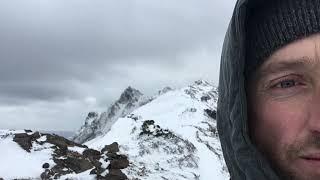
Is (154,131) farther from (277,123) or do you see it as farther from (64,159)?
(277,123)

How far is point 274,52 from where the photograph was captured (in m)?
1.87

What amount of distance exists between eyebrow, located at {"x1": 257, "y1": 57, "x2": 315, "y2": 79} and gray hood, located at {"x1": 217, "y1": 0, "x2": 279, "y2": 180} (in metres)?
0.12

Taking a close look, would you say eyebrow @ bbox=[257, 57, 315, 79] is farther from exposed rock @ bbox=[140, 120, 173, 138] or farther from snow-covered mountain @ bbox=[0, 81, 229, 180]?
→ exposed rock @ bbox=[140, 120, 173, 138]

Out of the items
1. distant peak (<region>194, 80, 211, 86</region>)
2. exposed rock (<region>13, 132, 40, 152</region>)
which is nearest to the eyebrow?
exposed rock (<region>13, 132, 40, 152</region>)

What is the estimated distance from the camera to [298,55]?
5.80 ft

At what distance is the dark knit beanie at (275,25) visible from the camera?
5.96ft

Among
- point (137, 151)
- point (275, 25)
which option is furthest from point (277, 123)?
point (137, 151)

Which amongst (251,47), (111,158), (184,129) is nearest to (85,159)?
(111,158)

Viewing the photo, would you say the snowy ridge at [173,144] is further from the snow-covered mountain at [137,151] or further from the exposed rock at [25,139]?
the exposed rock at [25,139]

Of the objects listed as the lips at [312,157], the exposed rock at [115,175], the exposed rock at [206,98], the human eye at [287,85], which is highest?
the exposed rock at [206,98]

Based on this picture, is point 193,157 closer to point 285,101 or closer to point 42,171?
point 42,171

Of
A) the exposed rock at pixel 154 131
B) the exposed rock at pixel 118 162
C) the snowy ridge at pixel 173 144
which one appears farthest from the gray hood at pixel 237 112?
the exposed rock at pixel 154 131

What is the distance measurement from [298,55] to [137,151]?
33006 mm

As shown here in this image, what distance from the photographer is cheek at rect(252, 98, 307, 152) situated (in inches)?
66.4
